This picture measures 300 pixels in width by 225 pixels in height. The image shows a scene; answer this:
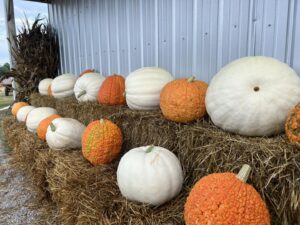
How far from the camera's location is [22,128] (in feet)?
11.0

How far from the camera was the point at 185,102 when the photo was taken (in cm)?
148

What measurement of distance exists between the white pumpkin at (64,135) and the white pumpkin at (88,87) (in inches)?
18.5

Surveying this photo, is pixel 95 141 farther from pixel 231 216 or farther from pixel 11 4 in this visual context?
pixel 11 4

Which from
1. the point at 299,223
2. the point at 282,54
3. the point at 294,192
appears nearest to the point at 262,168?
the point at 294,192

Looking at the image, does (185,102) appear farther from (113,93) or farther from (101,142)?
(113,93)

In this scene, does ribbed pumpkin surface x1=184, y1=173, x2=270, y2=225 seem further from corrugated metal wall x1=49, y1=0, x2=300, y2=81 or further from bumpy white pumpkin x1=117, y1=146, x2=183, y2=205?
corrugated metal wall x1=49, y1=0, x2=300, y2=81

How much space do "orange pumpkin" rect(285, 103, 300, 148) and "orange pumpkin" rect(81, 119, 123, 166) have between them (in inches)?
46.6

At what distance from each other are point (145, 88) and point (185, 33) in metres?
0.70

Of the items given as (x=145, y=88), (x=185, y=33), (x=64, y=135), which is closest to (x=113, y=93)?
(x=145, y=88)

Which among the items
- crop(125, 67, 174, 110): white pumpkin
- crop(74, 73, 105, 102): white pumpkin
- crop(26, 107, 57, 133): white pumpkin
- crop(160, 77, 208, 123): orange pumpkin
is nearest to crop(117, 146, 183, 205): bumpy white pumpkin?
crop(160, 77, 208, 123): orange pumpkin

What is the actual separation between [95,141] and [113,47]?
182 cm

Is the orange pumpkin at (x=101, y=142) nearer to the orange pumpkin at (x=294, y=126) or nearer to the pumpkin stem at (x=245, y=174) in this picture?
the pumpkin stem at (x=245, y=174)

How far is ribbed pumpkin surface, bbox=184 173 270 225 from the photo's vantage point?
92 centimetres

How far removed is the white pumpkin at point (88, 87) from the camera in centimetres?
263
